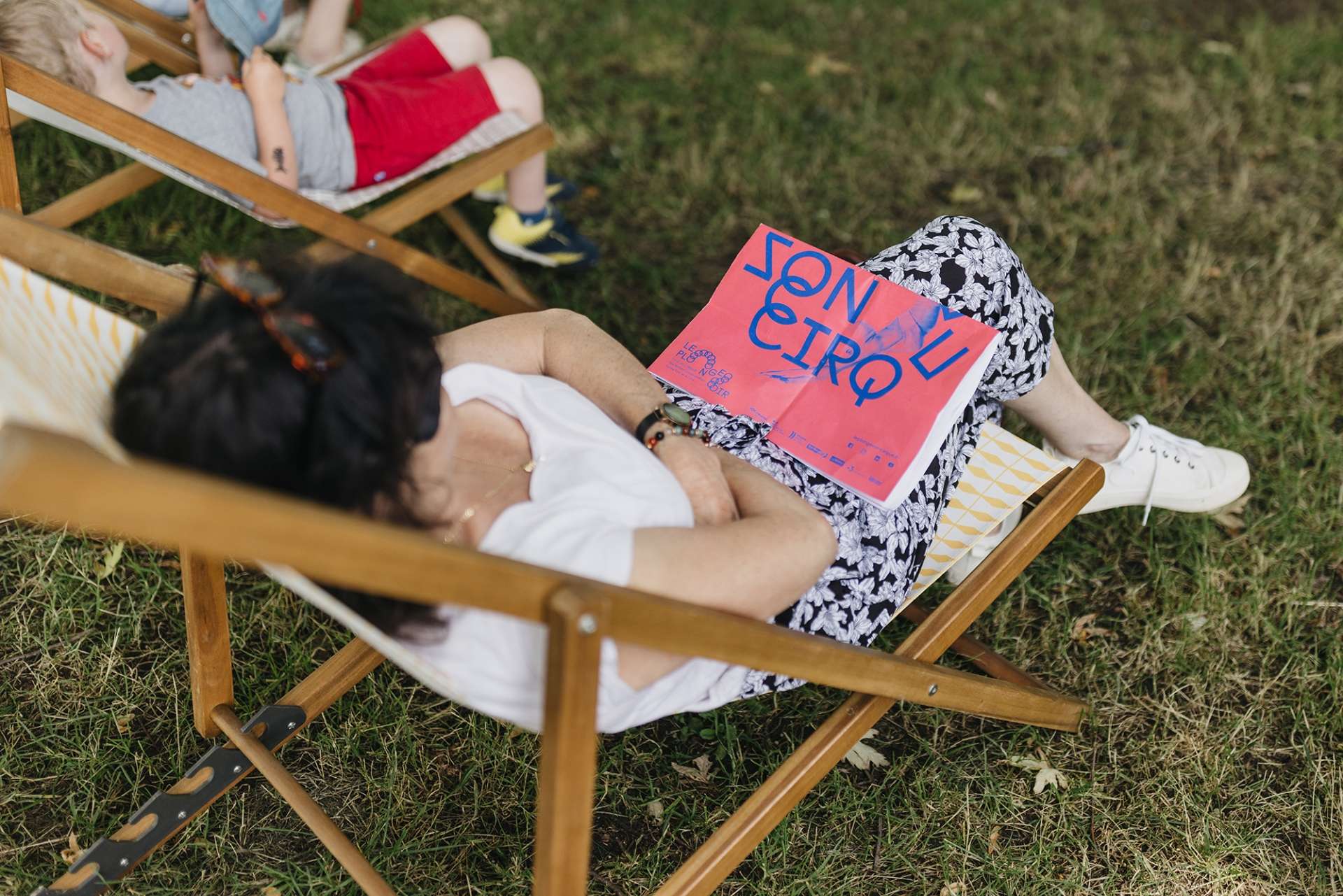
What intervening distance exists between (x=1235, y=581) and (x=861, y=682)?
146 cm

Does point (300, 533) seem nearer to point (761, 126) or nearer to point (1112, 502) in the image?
point (1112, 502)

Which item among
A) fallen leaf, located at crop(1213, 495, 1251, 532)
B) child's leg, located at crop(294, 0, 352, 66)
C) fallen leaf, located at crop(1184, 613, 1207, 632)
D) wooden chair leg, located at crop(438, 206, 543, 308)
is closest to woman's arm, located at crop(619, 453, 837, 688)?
fallen leaf, located at crop(1184, 613, 1207, 632)

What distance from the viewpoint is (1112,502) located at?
2.53 metres

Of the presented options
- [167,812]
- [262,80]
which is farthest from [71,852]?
[262,80]

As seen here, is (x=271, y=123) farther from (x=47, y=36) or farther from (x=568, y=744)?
(x=568, y=744)

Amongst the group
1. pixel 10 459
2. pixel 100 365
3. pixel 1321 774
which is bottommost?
pixel 1321 774

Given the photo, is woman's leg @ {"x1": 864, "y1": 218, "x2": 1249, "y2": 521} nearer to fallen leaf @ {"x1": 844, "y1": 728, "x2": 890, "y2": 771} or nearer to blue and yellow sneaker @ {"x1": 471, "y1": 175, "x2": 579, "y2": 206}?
fallen leaf @ {"x1": 844, "y1": 728, "x2": 890, "y2": 771}

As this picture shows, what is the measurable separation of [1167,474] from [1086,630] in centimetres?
41

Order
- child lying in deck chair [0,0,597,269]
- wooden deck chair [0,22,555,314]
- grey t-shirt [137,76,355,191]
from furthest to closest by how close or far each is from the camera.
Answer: grey t-shirt [137,76,355,191], child lying in deck chair [0,0,597,269], wooden deck chair [0,22,555,314]

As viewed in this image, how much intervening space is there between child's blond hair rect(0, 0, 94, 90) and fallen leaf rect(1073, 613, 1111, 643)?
265cm

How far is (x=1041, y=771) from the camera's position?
2240 millimetres

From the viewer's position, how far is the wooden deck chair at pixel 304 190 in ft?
7.23

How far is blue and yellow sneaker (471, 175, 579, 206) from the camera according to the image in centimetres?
348

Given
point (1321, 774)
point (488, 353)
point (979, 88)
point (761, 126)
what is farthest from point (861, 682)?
point (979, 88)
